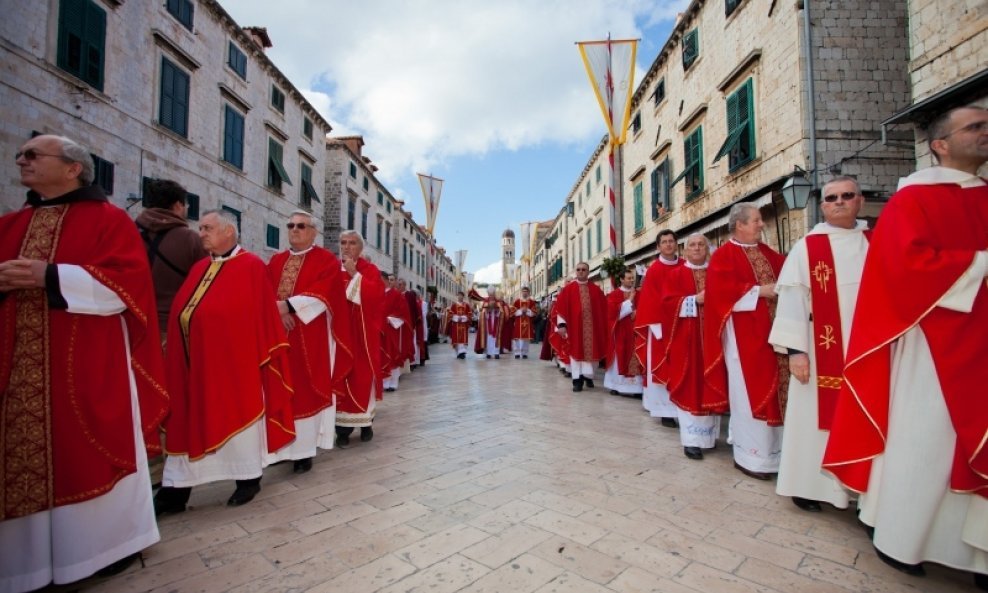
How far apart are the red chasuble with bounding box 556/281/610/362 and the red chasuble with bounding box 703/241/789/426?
4119 millimetres

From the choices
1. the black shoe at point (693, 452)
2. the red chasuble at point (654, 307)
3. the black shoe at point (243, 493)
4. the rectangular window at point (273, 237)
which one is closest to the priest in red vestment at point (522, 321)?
the rectangular window at point (273, 237)

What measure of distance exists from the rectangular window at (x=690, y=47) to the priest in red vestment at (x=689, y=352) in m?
10.6

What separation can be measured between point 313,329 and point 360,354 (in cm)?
77

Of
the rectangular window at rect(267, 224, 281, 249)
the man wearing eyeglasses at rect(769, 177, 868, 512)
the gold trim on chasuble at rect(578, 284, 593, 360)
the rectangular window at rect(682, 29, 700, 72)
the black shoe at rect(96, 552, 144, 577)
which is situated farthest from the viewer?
the rectangular window at rect(267, 224, 281, 249)

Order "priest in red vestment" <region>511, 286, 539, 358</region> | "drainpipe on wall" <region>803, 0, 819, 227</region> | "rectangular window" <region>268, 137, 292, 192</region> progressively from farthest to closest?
Answer: "rectangular window" <region>268, 137, 292, 192</region> < "priest in red vestment" <region>511, 286, 539, 358</region> < "drainpipe on wall" <region>803, 0, 819, 227</region>

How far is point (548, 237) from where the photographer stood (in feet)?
133

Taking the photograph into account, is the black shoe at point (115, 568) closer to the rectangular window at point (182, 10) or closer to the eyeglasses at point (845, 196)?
the eyeglasses at point (845, 196)

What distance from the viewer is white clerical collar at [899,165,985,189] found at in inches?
84.7

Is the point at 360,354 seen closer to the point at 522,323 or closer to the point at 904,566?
the point at 904,566

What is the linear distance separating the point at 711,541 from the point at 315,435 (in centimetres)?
276

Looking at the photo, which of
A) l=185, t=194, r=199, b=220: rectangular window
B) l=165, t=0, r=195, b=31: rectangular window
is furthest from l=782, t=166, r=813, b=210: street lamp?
l=165, t=0, r=195, b=31: rectangular window

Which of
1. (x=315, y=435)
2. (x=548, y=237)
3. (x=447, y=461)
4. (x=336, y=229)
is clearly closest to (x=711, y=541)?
(x=447, y=461)

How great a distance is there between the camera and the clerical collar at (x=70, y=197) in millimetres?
2188

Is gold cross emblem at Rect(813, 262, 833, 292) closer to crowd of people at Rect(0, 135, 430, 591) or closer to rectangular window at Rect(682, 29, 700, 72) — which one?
crowd of people at Rect(0, 135, 430, 591)
